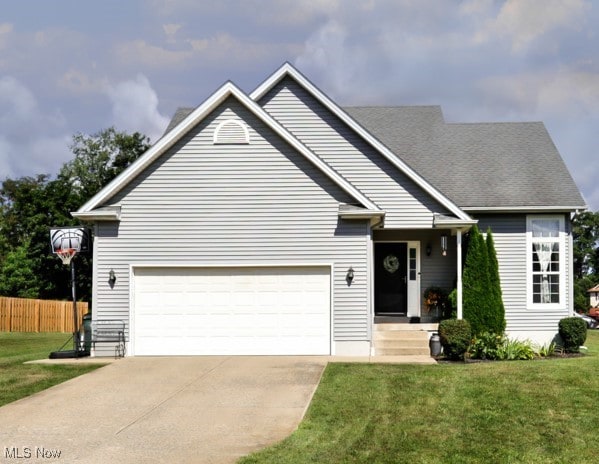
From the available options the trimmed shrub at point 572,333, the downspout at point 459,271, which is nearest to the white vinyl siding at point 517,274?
the trimmed shrub at point 572,333

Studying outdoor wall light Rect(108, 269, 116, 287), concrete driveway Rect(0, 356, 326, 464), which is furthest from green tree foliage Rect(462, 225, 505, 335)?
outdoor wall light Rect(108, 269, 116, 287)

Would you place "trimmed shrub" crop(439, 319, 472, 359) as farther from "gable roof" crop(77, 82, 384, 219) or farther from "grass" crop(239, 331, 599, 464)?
"gable roof" crop(77, 82, 384, 219)

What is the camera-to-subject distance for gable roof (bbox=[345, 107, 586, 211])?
20.9 m

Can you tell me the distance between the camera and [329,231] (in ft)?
59.4

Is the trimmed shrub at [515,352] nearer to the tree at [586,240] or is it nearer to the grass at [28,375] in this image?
the grass at [28,375]

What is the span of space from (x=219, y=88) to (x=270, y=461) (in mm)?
10964

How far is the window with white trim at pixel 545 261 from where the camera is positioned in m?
20.8

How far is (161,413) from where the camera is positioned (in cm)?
1152

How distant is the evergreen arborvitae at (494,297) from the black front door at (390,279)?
2.47 metres

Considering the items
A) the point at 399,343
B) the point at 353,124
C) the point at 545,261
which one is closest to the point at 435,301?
the point at 399,343

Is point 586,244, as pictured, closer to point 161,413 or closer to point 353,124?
point 353,124

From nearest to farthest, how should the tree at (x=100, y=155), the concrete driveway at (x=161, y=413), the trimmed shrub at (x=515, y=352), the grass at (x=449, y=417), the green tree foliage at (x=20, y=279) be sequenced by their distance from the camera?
the grass at (x=449, y=417)
the concrete driveway at (x=161, y=413)
the trimmed shrub at (x=515, y=352)
the green tree foliage at (x=20, y=279)
the tree at (x=100, y=155)

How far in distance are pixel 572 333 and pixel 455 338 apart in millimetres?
4241

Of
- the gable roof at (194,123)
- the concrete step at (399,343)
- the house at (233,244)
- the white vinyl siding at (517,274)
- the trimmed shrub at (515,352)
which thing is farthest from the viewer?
the white vinyl siding at (517,274)
